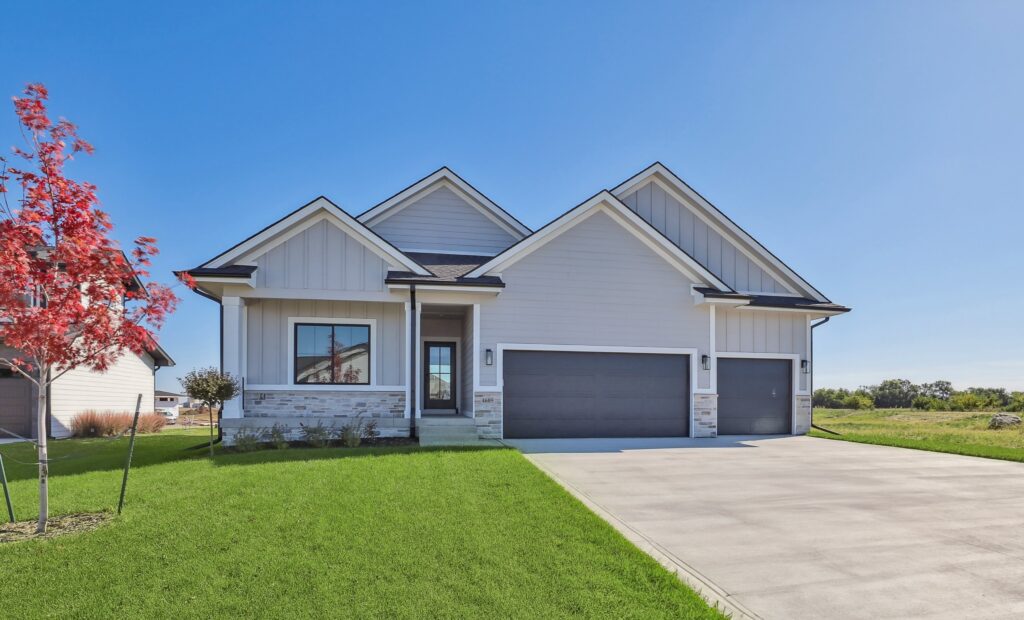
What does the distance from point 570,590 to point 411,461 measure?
16.5 feet

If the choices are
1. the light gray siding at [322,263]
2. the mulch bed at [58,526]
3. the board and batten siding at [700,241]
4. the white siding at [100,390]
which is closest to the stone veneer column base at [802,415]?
the board and batten siding at [700,241]

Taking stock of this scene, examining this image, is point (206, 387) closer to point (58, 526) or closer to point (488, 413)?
point (58, 526)

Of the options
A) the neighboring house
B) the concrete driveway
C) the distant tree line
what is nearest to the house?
the concrete driveway

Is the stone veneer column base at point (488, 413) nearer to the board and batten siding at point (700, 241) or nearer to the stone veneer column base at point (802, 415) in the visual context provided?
the board and batten siding at point (700, 241)

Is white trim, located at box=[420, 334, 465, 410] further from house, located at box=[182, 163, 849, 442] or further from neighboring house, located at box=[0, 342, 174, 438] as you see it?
neighboring house, located at box=[0, 342, 174, 438]

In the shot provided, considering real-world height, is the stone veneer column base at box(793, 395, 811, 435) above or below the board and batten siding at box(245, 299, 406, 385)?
below

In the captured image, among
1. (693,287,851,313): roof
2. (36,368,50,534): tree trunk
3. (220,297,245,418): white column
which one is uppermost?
(693,287,851,313): roof

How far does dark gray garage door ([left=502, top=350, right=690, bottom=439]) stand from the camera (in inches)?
497

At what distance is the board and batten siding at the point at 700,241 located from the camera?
601 inches

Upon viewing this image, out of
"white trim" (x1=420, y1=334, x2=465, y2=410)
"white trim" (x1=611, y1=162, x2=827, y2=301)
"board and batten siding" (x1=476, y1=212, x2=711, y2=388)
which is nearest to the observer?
"board and batten siding" (x1=476, y1=212, x2=711, y2=388)

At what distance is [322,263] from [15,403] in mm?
11858

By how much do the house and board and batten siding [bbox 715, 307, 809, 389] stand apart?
4 cm

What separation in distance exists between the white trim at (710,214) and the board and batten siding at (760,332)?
1.40 metres

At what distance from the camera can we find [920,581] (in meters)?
4.32
